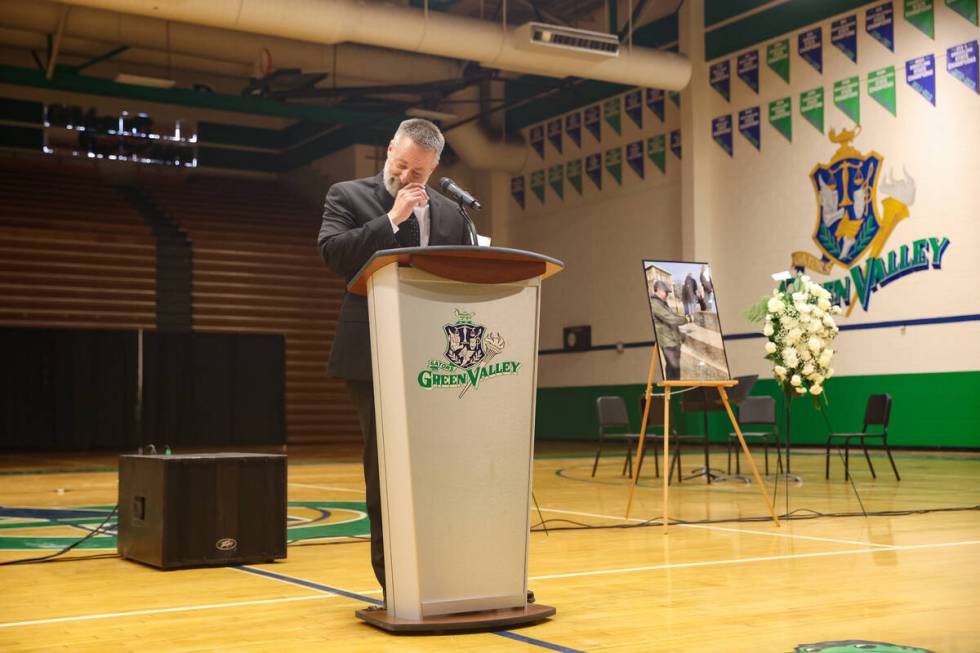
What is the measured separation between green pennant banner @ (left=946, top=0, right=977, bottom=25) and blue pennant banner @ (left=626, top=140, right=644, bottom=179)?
17.5ft

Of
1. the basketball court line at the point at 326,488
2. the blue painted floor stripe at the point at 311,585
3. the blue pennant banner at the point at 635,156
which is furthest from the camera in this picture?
the blue pennant banner at the point at 635,156

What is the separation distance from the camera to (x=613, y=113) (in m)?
16.9

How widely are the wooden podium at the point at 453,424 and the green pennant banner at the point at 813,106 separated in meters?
11.7

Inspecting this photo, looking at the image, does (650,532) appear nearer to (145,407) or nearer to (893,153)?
(893,153)

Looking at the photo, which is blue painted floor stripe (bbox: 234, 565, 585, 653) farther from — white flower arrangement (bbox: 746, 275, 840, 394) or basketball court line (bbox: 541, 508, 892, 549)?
white flower arrangement (bbox: 746, 275, 840, 394)

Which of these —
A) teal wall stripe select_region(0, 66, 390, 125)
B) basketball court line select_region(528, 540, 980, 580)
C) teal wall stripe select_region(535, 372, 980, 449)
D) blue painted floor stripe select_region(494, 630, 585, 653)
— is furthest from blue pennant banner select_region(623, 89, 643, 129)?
blue painted floor stripe select_region(494, 630, 585, 653)

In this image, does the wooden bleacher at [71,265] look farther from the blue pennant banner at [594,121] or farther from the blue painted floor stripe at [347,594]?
the blue painted floor stripe at [347,594]

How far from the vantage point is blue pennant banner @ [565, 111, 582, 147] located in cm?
1758

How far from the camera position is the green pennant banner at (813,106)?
1357 cm

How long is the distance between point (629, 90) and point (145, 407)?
857cm

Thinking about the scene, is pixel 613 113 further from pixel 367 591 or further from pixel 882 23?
pixel 367 591

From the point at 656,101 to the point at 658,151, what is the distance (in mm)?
749

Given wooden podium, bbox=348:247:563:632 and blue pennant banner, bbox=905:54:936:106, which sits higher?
blue pennant banner, bbox=905:54:936:106

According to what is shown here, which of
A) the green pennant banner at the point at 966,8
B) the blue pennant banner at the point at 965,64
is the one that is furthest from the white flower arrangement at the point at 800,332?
the green pennant banner at the point at 966,8
